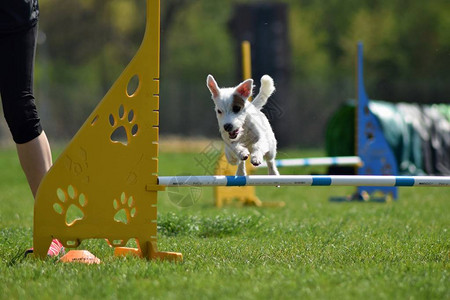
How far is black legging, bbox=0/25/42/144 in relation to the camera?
12.1 feet

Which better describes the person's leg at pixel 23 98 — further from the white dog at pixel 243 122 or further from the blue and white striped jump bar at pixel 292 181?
the white dog at pixel 243 122

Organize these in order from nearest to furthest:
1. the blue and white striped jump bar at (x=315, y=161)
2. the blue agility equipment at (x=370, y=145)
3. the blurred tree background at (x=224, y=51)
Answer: the blue and white striped jump bar at (x=315, y=161), the blue agility equipment at (x=370, y=145), the blurred tree background at (x=224, y=51)

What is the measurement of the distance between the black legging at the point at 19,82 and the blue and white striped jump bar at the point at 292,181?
800 mm

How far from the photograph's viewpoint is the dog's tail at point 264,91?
4070 mm

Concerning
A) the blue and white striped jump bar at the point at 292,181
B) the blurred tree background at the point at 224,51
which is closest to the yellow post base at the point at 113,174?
the blue and white striped jump bar at the point at 292,181

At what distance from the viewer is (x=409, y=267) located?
3.51 metres

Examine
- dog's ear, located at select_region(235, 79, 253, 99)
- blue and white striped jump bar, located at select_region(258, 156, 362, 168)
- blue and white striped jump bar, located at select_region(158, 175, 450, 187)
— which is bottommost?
blue and white striped jump bar, located at select_region(258, 156, 362, 168)

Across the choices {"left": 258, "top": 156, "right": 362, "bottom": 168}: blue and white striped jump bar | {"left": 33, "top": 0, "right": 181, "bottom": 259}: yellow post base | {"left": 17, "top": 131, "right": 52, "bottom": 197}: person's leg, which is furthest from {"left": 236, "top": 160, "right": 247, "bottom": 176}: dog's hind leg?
{"left": 258, "top": 156, "right": 362, "bottom": 168}: blue and white striped jump bar

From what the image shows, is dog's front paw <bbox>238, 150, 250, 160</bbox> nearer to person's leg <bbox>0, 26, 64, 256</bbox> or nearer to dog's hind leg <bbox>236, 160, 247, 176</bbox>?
dog's hind leg <bbox>236, 160, 247, 176</bbox>

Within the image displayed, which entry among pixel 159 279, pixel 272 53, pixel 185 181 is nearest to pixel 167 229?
pixel 185 181

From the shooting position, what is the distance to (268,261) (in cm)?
376

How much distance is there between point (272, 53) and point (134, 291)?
768 cm

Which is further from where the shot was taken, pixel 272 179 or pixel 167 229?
pixel 167 229

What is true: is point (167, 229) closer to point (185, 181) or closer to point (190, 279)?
point (185, 181)
